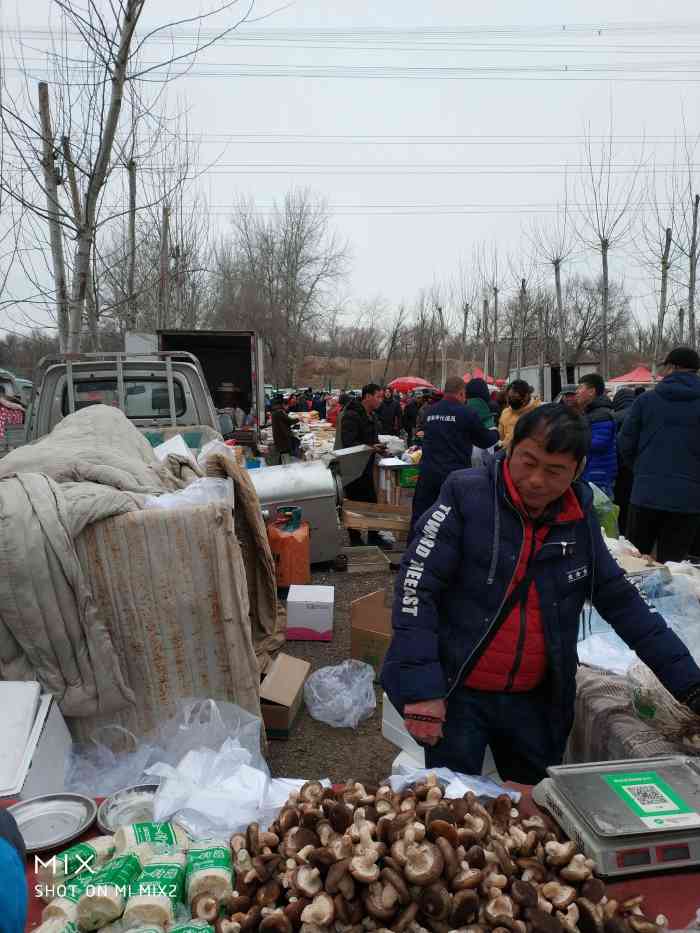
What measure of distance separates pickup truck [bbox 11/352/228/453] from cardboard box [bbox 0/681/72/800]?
12.9 ft

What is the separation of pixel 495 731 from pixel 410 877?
37.0 inches

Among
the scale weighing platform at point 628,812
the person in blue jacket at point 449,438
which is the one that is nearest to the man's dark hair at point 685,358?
the person in blue jacket at point 449,438

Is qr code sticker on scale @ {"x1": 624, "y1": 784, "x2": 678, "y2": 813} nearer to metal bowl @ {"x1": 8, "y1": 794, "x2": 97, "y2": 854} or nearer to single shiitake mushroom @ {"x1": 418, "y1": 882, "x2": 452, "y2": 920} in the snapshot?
single shiitake mushroom @ {"x1": 418, "y1": 882, "x2": 452, "y2": 920}

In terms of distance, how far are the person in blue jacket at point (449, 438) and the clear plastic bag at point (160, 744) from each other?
3.28 m

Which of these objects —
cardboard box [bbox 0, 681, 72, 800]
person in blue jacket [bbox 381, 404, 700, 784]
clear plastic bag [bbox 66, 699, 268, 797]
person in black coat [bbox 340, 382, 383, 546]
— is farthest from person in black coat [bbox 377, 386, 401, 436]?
person in blue jacket [bbox 381, 404, 700, 784]

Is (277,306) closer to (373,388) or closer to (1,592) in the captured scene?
(373,388)

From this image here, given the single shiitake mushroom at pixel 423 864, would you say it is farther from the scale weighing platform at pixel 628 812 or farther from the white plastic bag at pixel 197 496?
the white plastic bag at pixel 197 496

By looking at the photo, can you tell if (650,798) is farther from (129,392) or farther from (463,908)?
(129,392)

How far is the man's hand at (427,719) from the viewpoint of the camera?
1.94m

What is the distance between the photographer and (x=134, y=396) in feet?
22.1

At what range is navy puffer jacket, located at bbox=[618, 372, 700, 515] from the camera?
4.53 metres

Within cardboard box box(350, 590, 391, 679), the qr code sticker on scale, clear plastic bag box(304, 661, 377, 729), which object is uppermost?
the qr code sticker on scale

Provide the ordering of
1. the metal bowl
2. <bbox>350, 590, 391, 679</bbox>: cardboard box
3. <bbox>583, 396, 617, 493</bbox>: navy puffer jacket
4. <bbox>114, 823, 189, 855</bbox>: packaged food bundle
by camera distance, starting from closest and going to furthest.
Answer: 1. <bbox>114, 823, 189, 855</bbox>: packaged food bundle
2. the metal bowl
3. <bbox>350, 590, 391, 679</bbox>: cardboard box
4. <bbox>583, 396, 617, 493</bbox>: navy puffer jacket

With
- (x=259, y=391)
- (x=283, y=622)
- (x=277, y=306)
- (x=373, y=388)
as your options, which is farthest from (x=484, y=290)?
A: (x=283, y=622)
